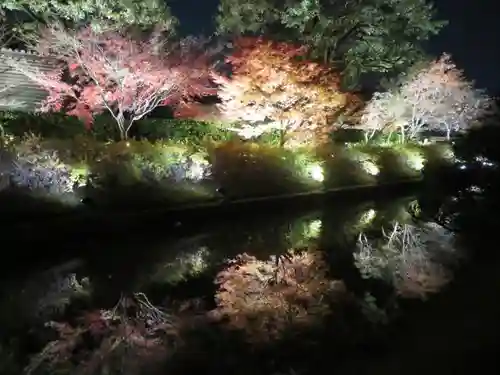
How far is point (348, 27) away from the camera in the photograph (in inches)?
1120

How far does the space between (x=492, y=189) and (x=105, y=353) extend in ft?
82.7

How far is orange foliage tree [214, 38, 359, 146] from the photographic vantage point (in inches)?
856

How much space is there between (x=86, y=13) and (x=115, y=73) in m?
5.13

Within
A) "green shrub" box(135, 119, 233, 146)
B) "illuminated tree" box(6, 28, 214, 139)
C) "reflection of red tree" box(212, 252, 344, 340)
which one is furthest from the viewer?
"green shrub" box(135, 119, 233, 146)

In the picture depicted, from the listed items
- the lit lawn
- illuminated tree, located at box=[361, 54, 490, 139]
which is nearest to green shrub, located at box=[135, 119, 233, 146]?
the lit lawn

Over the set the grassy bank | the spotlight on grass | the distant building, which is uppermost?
the distant building

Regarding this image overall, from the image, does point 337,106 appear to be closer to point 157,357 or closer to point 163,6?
point 163,6

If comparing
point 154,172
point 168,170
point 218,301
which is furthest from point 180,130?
point 218,301

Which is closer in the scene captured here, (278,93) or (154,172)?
(154,172)

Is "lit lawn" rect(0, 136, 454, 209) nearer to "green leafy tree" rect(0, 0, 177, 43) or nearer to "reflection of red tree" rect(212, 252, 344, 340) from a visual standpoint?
"green leafy tree" rect(0, 0, 177, 43)

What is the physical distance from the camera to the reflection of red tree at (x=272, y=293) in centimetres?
695

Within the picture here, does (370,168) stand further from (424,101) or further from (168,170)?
(168,170)

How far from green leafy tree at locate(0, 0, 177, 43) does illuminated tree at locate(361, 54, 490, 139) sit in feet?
43.3

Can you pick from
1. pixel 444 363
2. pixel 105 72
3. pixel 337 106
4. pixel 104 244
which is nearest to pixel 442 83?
pixel 337 106
